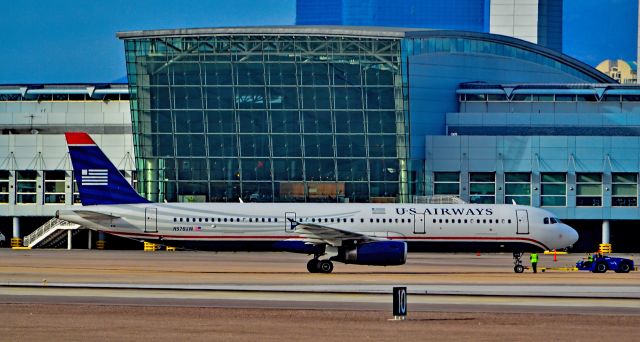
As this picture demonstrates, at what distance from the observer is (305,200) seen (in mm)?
96500

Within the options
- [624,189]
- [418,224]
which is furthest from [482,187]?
[418,224]

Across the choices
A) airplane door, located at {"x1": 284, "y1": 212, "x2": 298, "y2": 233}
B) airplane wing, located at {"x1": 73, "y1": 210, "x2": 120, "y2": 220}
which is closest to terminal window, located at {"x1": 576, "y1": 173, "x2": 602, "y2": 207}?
airplane door, located at {"x1": 284, "y1": 212, "x2": 298, "y2": 233}

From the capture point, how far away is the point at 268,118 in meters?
96.4

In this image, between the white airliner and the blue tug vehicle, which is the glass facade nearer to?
the white airliner

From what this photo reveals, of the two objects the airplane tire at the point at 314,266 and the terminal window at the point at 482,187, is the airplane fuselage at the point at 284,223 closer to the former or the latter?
the airplane tire at the point at 314,266

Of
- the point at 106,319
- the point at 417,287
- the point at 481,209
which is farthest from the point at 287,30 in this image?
the point at 106,319

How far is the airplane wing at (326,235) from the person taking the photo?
59478 millimetres

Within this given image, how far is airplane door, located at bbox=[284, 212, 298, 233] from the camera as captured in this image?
61909 millimetres

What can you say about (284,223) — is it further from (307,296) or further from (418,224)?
(307,296)

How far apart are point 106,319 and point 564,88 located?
78.8 m

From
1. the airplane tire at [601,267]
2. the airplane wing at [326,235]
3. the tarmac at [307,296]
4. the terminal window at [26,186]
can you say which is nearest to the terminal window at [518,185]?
the tarmac at [307,296]

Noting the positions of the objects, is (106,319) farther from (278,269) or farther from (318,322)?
(278,269)

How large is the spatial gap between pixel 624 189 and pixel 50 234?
45.3 meters

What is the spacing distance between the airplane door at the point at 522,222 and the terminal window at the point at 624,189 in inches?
1375
